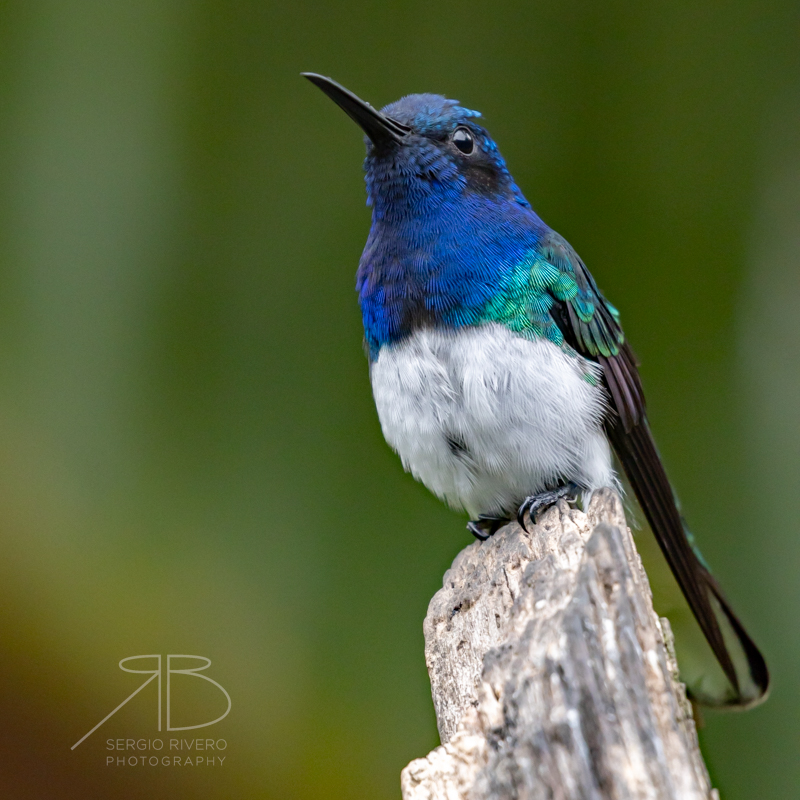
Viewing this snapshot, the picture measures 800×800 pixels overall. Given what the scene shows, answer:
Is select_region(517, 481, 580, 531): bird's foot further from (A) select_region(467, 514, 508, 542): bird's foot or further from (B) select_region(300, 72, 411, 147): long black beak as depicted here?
(B) select_region(300, 72, 411, 147): long black beak

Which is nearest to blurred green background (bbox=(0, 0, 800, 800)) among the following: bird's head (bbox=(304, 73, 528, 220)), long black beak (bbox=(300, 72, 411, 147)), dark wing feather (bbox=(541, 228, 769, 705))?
dark wing feather (bbox=(541, 228, 769, 705))

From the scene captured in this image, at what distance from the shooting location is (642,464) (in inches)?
132

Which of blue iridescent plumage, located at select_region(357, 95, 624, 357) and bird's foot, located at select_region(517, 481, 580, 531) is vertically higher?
blue iridescent plumage, located at select_region(357, 95, 624, 357)

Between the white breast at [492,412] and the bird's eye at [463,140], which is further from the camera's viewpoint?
the bird's eye at [463,140]

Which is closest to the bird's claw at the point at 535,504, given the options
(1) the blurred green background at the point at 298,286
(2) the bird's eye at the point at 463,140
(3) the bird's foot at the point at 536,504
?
(3) the bird's foot at the point at 536,504

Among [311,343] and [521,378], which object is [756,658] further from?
[311,343]

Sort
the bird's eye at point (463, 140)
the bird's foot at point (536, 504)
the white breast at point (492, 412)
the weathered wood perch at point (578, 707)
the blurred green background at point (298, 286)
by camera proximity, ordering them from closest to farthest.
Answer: the weathered wood perch at point (578, 707), the white breast at point (492, 412), the bird's foot at point (536, 504), the bird's eye at point (463, 140), the blurred green background at point (298, 286)

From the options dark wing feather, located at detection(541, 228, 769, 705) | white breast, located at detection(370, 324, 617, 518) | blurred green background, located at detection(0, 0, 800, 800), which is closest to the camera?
white breast, located at detection(370, 324, 617, 518)

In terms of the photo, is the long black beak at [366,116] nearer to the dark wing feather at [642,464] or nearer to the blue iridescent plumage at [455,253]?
the blue iridescent plumage at [455,253]

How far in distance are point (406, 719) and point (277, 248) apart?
2941 millimetres

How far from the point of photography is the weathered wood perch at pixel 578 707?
5.20 ft

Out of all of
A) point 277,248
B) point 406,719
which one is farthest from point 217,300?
point 406,719

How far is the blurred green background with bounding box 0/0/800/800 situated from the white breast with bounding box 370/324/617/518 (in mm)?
2035

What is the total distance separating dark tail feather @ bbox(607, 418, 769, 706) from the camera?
322cm
